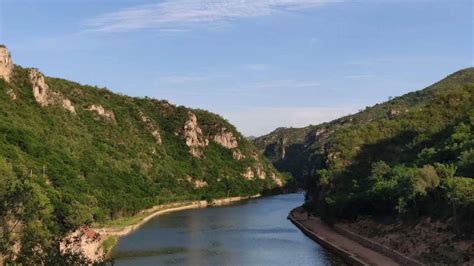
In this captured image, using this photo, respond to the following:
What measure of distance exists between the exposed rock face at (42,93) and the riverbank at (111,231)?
3254 centimetres

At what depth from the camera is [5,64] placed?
395 feet

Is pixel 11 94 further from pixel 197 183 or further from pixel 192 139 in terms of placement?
pixel 192 139

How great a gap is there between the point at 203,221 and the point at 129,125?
7282 cm

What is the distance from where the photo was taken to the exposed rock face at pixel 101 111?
510 ft

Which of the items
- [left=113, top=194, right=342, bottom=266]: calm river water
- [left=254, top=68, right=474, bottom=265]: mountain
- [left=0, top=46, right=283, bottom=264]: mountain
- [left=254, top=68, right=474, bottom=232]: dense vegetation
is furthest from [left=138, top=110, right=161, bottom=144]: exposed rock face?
[left=113, top=194, right=342, bottom=266]: calm river water

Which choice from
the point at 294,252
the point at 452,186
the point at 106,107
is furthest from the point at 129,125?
the point at 452,186

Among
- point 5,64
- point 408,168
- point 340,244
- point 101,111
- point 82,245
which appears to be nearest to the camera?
point 82,245

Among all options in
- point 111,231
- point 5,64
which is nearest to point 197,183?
point 5,64

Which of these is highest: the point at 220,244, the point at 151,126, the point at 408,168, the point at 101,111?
the point at 101,111

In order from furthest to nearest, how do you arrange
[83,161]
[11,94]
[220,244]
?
[11,94] → [83,161] → [220,244]

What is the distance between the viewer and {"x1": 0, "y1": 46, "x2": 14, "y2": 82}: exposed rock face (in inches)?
4670

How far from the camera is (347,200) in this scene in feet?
255

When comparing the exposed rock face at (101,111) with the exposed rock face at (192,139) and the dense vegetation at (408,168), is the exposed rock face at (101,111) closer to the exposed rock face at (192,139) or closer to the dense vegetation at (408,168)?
the exposed rock face at (192,139)

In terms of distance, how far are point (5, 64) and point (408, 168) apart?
82.6 meters
